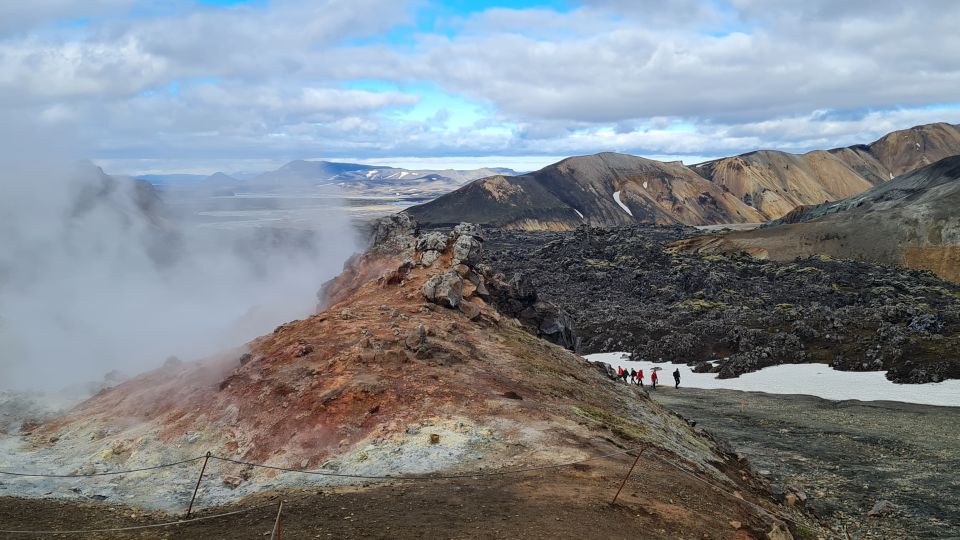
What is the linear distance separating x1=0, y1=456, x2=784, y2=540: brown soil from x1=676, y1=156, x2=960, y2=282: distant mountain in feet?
297

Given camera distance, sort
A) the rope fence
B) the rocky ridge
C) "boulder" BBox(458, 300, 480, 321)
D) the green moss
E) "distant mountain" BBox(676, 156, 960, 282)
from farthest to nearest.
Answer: "distant mountain" BBox(676, 156, 960, 282) < "boulder" BBox(458, 300, 480, 321) < the green moss < the rocky ridge < the rope fence

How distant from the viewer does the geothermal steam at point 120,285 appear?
29.0m

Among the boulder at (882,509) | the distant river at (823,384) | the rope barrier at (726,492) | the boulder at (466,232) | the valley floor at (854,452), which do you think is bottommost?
the distant river at (823,384)

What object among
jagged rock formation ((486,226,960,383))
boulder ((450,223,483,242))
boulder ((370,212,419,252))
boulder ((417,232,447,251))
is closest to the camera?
boulder ((417,232,447,251))

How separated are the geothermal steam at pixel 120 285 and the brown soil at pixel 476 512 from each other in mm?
14622

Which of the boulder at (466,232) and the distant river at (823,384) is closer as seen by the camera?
the boulder at (466,232)

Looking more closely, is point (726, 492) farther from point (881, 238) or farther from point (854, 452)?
point (881, 238)

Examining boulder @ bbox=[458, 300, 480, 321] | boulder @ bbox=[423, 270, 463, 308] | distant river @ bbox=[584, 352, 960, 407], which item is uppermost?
boulder @ bbox=[423, 270, 463, 308]

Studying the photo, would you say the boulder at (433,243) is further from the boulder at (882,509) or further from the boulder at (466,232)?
the boulder at (882,509)

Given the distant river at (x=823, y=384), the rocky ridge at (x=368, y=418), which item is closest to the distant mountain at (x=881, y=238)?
the distant river at (x=823, y=384)

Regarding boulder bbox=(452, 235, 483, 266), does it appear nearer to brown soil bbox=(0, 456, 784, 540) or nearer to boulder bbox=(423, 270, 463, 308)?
boulder bbox=(423, 270, 463, 308)

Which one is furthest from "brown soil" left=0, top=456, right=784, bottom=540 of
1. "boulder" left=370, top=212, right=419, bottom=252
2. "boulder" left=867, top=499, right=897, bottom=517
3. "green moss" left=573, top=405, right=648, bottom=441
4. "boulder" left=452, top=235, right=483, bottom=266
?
"boulder" left=370, top=212, right=419, bottom=252

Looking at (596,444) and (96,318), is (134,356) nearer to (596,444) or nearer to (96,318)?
(96,318)

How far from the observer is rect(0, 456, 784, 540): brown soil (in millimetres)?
11203
